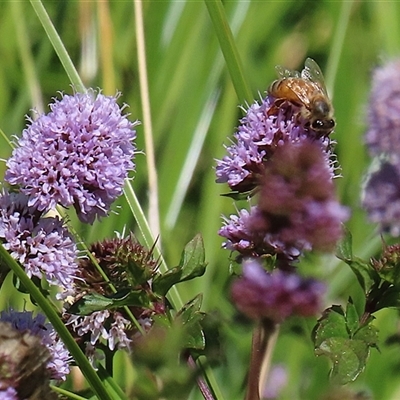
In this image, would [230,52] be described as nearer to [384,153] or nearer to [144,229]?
[144,229]

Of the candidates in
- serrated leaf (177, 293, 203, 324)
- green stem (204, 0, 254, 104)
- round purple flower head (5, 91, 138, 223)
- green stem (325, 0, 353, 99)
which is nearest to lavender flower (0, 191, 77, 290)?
round purple flower head (5, 91, 138, 223)

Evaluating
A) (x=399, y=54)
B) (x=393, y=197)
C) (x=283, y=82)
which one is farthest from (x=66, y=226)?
(x=399, y=54)

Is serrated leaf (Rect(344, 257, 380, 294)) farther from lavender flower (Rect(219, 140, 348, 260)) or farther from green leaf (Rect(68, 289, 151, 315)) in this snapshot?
lavender flower (Rect(219, 140, 348, 260))

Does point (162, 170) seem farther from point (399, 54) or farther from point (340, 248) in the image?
point (340, 248)

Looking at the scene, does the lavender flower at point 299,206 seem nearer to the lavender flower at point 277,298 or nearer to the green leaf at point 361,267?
the lavender flower at point 277,298

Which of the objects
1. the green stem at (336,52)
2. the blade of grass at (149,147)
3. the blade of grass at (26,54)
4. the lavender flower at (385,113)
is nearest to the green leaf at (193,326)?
the blade of grass at (149,147)
